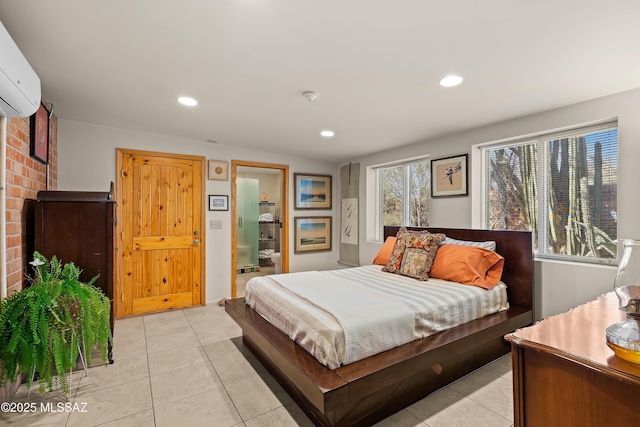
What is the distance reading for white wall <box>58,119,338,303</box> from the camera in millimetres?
3410

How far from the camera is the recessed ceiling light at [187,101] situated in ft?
8.83

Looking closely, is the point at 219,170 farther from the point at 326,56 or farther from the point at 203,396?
the point at 203,396


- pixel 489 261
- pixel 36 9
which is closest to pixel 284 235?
pixel 489 261

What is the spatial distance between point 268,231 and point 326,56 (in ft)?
19.2

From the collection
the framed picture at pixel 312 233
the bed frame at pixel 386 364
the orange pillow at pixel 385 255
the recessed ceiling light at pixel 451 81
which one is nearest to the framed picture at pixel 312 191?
the framed picture at pixel 312 233

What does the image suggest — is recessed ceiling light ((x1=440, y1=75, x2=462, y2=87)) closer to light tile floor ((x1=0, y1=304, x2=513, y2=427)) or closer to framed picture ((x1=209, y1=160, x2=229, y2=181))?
light tile floor ((x1=0, y1=304, x2=513, y2=427))

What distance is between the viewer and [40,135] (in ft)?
8.57

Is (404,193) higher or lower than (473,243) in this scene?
higher

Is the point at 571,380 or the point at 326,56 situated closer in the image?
the point at 571,380

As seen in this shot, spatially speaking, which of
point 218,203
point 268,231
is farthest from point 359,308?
point 268,231

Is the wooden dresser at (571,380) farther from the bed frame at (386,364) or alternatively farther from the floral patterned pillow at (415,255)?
the floral patterned pillow at (415,255)

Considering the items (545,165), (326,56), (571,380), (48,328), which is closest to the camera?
(571,380)

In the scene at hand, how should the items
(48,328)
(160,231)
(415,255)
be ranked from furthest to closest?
(160,231)
(415,255)
(48,328)

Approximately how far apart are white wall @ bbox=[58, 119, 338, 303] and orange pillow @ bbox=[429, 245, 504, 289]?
273 cm
